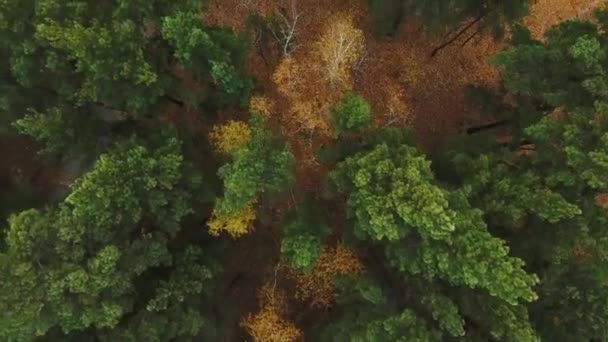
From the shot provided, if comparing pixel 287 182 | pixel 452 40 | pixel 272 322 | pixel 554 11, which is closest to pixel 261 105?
pixel 287 182

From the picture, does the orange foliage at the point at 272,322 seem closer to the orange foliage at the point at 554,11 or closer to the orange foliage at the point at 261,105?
the orange foliage at the point at 261,105

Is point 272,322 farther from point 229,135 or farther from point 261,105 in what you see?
point 261,105

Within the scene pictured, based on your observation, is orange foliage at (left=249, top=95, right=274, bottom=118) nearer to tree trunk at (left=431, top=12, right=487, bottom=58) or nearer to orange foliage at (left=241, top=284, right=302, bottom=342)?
orange foliage at (left=241, top=284, right=302, bottom=342)

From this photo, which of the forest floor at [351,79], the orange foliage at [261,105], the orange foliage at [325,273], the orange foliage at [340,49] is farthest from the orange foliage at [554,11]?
the orange foliage at [325,273]

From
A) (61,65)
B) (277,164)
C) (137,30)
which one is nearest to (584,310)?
(277,164)

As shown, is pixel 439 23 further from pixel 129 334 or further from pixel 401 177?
pixel 129 334
